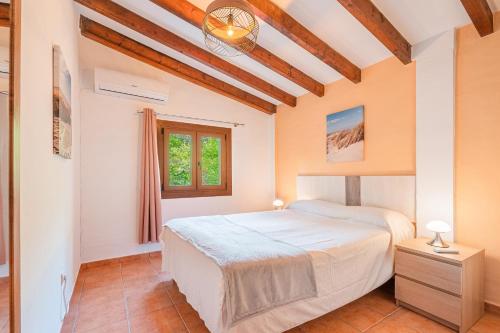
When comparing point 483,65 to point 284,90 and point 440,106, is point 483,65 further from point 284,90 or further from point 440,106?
point 284,90

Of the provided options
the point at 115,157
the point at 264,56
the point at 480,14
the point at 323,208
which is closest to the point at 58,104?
the point at 115,157

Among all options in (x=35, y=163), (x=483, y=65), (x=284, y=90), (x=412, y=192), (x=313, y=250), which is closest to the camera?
(x=35, y=163)

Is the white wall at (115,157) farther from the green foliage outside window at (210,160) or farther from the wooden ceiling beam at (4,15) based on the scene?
the wooden ceiling beam at (4,15)

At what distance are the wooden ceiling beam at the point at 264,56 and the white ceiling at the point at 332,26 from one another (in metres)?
0.07

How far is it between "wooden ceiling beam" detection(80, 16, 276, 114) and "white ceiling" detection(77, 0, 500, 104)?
8 centimetres

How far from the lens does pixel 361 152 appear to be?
3143mm

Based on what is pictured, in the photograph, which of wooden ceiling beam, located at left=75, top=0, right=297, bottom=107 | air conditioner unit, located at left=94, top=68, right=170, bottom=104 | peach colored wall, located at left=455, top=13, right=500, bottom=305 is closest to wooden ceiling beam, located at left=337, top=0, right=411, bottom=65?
peach colored wall, located at left=455, top=13, right=500, bottom=305

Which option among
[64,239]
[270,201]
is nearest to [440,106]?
[270,201]

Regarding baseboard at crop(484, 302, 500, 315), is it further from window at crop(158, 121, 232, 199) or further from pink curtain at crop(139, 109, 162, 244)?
pink curtain at crop(139, 109, 162, 244)

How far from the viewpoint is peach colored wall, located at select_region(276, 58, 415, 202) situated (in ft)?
8.91

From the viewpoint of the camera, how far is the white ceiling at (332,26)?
7.18 feet

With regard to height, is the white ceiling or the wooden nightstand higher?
the white ceiling

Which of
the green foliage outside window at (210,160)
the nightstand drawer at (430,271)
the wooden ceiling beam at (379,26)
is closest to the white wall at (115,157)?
the green foliage outside window at (210,160)

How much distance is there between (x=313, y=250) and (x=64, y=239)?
193 centimetres
